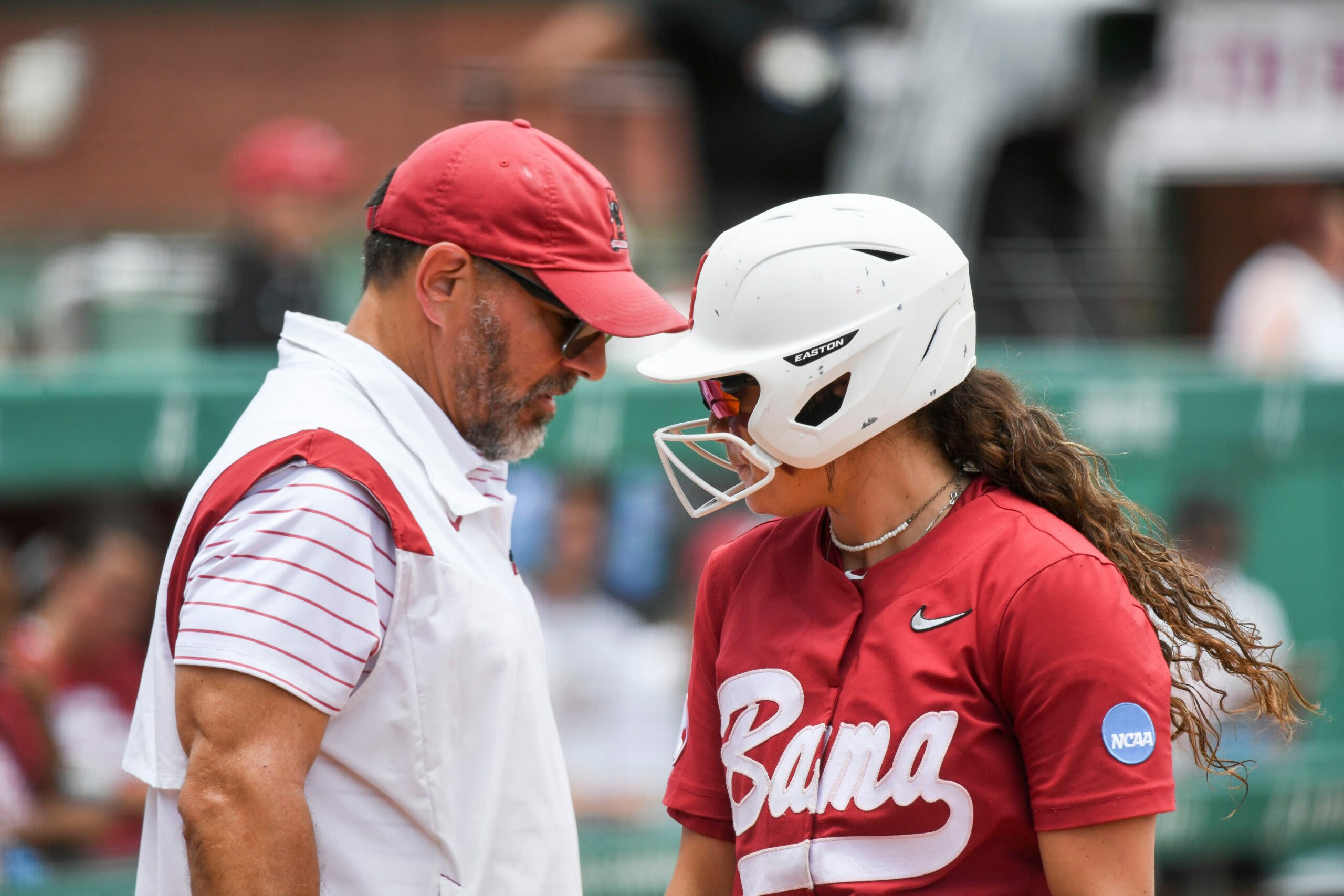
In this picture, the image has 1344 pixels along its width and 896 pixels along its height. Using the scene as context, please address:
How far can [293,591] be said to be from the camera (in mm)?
2387

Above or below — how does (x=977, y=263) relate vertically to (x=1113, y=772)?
below

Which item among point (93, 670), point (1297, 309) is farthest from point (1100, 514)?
point (1297, 309)

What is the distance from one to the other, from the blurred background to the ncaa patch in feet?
4.02

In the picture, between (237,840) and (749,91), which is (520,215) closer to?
(237,840)

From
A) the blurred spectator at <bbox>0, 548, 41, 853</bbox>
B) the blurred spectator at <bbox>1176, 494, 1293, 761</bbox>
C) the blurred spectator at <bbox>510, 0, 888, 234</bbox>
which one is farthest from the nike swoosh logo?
the blurred spectator at <bbox>510, 0, 888, 234</bbox>

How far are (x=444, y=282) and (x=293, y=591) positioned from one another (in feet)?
2.24

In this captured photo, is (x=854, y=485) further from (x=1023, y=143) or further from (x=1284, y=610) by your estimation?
(x=1023, y=143)

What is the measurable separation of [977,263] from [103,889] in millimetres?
5552

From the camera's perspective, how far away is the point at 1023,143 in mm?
8867

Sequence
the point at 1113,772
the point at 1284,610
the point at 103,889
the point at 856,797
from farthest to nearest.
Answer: the point at 1284,610
the point at 103,889
the point at 856,797
the point at 1113,772

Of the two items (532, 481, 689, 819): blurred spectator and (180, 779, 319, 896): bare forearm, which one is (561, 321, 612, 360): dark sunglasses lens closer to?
(180, 779, 319, 896): bare forearm

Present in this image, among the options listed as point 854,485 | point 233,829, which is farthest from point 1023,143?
point 233,829

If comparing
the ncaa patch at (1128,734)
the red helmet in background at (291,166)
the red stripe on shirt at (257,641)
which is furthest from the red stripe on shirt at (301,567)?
the red helmet in background at (291,166)

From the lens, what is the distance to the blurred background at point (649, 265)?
5387mm
